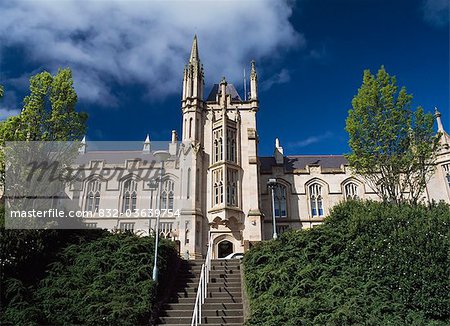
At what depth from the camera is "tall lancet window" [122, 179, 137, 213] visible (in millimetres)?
35094

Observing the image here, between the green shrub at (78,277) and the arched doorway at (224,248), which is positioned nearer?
the green shrub at (78,277)

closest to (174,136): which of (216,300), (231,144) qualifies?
(231,144)

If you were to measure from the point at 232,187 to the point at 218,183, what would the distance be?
1.31 metres

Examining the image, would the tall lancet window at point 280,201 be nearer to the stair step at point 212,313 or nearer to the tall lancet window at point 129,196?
the tall lancet window at point 129,196

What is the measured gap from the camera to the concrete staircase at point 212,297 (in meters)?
12.4

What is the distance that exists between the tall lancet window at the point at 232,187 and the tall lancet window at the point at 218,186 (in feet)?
2.08

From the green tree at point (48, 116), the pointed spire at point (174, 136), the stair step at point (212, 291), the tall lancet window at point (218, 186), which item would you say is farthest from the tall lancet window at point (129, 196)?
the stair step at point (212, 291)

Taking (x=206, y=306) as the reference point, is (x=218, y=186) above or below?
above

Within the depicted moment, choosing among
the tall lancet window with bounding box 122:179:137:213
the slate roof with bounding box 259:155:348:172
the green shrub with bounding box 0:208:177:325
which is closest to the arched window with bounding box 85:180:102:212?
the tall lancet window with bounding box 122:179:137:213

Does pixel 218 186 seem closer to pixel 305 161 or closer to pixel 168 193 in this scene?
pixel 168 193

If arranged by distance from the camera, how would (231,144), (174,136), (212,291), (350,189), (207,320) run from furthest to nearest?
(174,136)
(350,189)
(231,144)
(212,291)
(207,320)

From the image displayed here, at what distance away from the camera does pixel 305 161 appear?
40.5 metres

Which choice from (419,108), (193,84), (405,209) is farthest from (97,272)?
(193,84)

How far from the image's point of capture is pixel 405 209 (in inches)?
577
